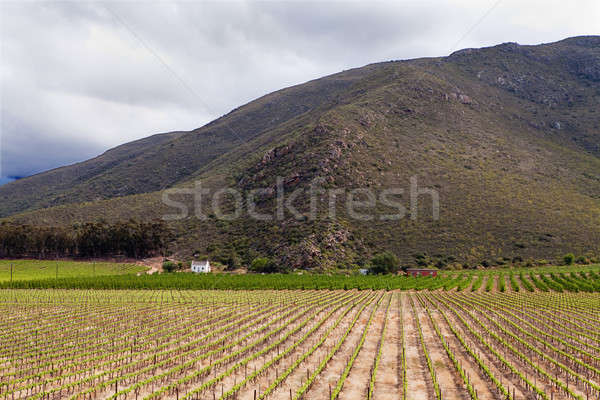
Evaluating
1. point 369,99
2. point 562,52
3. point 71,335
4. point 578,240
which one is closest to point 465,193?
point 578,240

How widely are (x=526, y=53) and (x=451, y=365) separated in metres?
162

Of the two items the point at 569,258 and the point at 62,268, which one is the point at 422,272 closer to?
the point at 569,258

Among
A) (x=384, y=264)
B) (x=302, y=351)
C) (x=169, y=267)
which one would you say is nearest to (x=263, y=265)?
(x=169, y=267)

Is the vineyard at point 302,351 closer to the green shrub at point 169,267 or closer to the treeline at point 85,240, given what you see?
the green shrub at point 169,267

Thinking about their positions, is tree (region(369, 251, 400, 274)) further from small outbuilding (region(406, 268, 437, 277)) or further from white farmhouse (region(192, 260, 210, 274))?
white farmhouse (region(192, 260, 210, 274))

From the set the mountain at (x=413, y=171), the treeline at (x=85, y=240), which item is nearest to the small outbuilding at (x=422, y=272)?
the mountain at (x=413, y=171)

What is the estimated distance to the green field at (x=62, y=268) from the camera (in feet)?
206

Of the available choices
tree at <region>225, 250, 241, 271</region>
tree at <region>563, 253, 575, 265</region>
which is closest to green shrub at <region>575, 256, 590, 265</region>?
tree at <region>563, 253, 575, 265</region>

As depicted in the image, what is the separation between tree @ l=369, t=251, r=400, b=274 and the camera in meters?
59.2

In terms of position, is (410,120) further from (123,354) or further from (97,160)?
(97,160)

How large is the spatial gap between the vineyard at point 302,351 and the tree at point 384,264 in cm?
2584

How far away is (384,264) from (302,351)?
42872mm

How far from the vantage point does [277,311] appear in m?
29.4

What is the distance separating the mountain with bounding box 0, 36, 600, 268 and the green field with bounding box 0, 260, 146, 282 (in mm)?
10806
